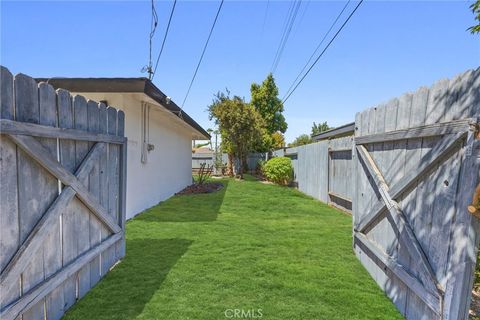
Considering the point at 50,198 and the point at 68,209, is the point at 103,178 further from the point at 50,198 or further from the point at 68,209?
the point at 50,198

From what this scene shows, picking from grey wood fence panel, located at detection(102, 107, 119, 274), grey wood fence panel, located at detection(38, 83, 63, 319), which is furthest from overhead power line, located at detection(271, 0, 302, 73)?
grey wood fence panel, located at detection(38, 83, 63, 319)

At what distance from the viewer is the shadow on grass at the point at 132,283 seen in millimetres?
2357

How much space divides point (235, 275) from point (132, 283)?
1132mm

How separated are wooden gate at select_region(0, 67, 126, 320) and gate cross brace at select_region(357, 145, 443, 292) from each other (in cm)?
286

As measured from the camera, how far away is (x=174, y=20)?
7.61 meters

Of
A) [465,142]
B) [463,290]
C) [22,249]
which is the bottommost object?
[463,290]

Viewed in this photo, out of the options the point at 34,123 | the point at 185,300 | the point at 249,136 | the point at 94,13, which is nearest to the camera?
the point at 34,123

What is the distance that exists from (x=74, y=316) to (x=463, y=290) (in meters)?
2.90

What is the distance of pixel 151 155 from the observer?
7816mm

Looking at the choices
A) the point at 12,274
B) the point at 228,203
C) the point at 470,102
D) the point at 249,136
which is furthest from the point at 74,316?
the point at 249,136

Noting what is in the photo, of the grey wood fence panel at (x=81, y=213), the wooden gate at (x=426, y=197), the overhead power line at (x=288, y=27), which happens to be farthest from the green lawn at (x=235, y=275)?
the overhead power line at (x=288, y=27)

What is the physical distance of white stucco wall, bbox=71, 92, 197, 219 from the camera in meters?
6.07

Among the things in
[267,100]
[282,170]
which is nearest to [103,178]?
[282,170]

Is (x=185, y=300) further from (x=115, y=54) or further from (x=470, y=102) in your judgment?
(x=115, y=54)
